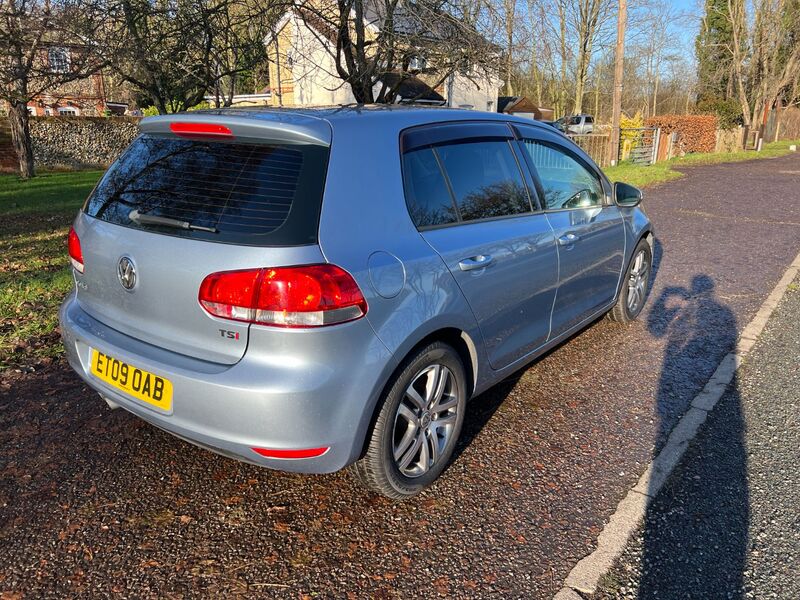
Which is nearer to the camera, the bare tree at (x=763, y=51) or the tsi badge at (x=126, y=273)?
the tsi badge at (x=126, y=273)

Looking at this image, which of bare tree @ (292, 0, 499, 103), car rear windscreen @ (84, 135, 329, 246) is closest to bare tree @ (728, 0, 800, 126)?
bare tree @ (292, 0, 499, 103)

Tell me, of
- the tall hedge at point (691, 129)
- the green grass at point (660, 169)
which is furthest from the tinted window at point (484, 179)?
the tall hedge at point (691, 129)

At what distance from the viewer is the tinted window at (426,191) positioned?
2779mm

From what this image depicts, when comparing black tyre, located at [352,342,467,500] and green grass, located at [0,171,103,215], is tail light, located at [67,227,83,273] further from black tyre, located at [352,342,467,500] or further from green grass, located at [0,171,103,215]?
green grass, located at [0,171,103,215]

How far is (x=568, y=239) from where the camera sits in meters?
3.80

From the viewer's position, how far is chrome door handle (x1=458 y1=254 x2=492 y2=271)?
2875 millimetres

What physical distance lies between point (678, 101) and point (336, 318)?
57317 millimetres

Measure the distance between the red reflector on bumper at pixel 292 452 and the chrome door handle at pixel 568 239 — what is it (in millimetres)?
2040

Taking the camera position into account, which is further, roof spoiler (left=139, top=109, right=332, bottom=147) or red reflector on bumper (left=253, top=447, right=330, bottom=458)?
roof spoiler (left=139, top=109, right=332, bottom=147)

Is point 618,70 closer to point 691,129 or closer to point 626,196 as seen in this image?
point 691,129

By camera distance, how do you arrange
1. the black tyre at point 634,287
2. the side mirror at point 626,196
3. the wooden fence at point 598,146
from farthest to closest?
the wooden fence at point 598,146, the black tyre at point 634,287, the side mirror at point 626,196

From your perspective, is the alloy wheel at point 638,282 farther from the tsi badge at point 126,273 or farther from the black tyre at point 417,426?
the tsi badge at point 126,273

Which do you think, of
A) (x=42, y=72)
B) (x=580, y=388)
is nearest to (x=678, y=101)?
(x=42, y=72)

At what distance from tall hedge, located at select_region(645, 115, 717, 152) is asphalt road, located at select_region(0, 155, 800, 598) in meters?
25.8
